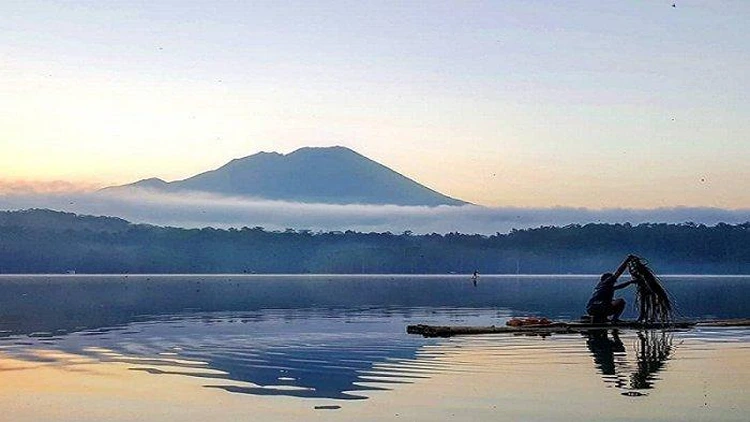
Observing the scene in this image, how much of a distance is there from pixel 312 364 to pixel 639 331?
18402 millimetres

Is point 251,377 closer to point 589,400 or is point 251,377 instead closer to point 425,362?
point 425,362

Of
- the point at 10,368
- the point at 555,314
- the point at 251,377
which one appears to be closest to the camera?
the point at 251,377

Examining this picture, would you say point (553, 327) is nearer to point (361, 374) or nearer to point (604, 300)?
point (604, 300)

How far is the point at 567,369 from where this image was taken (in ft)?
102

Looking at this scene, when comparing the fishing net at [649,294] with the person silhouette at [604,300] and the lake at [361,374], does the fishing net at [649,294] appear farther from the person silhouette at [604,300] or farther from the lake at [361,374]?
the person silhouette at [604,300]

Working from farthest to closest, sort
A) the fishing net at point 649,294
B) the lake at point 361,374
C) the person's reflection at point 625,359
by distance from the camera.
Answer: the fishing net at point 649,294, the person's reflection at point 625,359, the lake at point 361,374

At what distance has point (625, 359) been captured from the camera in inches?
1355

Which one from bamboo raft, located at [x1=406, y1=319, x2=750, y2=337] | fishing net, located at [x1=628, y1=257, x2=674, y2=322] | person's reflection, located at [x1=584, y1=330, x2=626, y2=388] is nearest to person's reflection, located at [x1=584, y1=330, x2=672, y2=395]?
person's reflection, located at [x1=584, y1=330, x2=626, y2=388]

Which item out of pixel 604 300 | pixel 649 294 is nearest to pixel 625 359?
pixel 604 300

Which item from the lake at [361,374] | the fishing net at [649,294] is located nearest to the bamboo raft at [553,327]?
the lake at [361,374]

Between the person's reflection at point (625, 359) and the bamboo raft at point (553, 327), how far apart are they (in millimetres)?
501

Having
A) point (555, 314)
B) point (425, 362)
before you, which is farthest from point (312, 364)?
point (555, 314)

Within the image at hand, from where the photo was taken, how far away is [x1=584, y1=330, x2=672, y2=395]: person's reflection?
28531 millimetres

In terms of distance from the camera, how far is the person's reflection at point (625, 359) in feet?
93.6
